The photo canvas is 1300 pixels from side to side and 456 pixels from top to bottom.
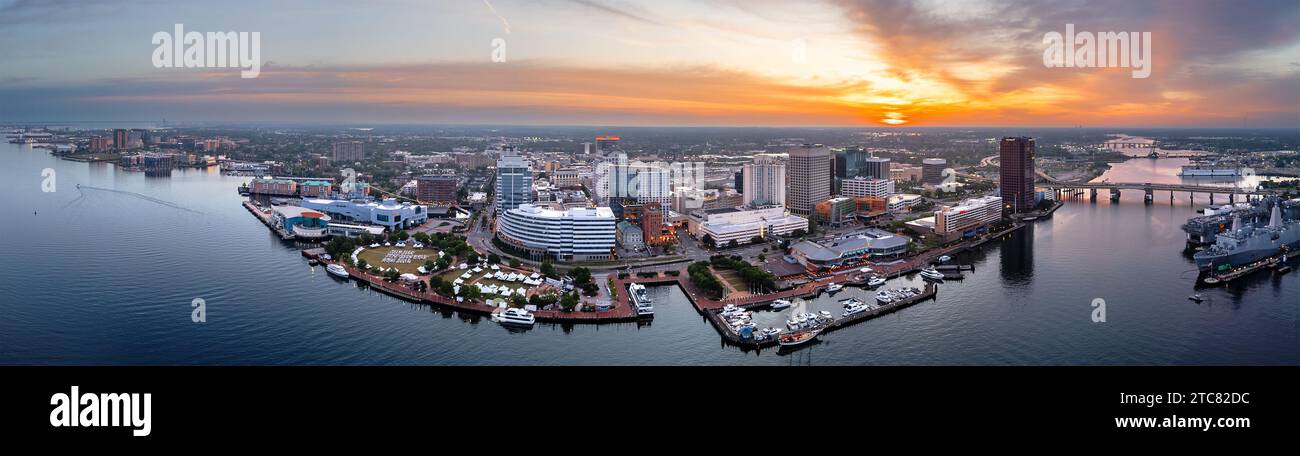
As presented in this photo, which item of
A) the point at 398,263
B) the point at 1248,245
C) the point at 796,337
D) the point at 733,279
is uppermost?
the point at 1248,245

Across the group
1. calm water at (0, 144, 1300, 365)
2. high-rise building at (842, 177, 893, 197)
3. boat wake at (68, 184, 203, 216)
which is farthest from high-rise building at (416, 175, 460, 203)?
high-rise building at (842, 177, 893, 197)

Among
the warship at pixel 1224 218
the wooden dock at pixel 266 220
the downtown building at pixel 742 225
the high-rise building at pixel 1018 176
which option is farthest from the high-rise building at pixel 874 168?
the wooden dock at pixel 266 220

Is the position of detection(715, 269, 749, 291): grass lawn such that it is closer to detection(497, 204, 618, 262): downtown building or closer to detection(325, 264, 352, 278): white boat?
detection(497, 204, 618, 262): downtown building

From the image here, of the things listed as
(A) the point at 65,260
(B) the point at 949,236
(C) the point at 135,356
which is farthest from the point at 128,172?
(B) the point at 949,236

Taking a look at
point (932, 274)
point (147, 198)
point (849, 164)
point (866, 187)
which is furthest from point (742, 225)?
point (147, 198)

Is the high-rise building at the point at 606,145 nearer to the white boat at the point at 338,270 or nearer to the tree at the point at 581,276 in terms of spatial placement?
the white boat at the point at 338,270

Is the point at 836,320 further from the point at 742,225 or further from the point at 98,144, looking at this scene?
the point at 98,144
